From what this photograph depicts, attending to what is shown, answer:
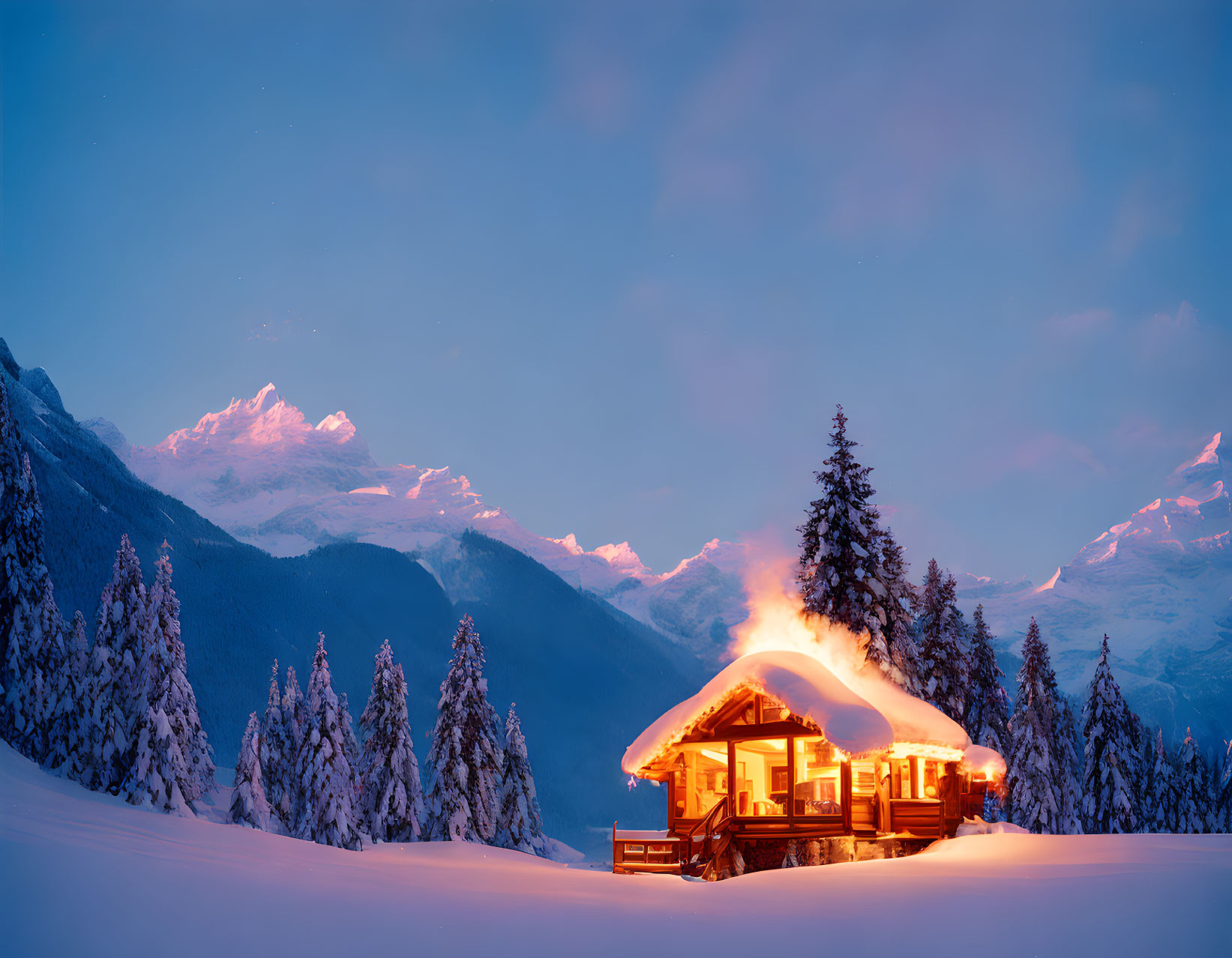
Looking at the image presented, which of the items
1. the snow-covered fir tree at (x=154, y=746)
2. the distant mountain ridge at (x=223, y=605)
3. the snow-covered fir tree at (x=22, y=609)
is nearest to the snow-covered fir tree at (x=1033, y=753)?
the snow-covered fir tree at (x=154, y=746)

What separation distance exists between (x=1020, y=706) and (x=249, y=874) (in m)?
40.7

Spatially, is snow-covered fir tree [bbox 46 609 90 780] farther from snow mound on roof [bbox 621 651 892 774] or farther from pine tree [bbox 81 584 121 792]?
snow mound on roof [bbox 621 651 892 774]

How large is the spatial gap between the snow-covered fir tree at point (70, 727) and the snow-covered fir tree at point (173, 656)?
129 inches

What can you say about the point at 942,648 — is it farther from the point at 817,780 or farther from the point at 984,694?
the point at 817,780

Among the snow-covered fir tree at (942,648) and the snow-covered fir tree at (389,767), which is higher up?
the snow-covered fir tree at (942,648)

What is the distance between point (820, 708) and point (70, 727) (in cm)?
3167

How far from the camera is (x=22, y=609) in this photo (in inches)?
1394

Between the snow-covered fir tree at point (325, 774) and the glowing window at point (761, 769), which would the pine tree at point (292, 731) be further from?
the glowing window at point (761, 769)

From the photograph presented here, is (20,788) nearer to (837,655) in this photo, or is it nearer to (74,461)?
(837,655)

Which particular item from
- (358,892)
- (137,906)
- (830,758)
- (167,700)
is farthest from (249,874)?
(167,700)

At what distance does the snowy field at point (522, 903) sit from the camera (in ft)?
26.7

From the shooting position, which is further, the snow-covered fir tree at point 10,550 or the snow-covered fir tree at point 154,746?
the snow-covered fir tree at point 154,746

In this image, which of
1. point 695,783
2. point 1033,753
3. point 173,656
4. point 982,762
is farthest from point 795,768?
point 173,656

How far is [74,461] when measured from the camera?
152 meters
